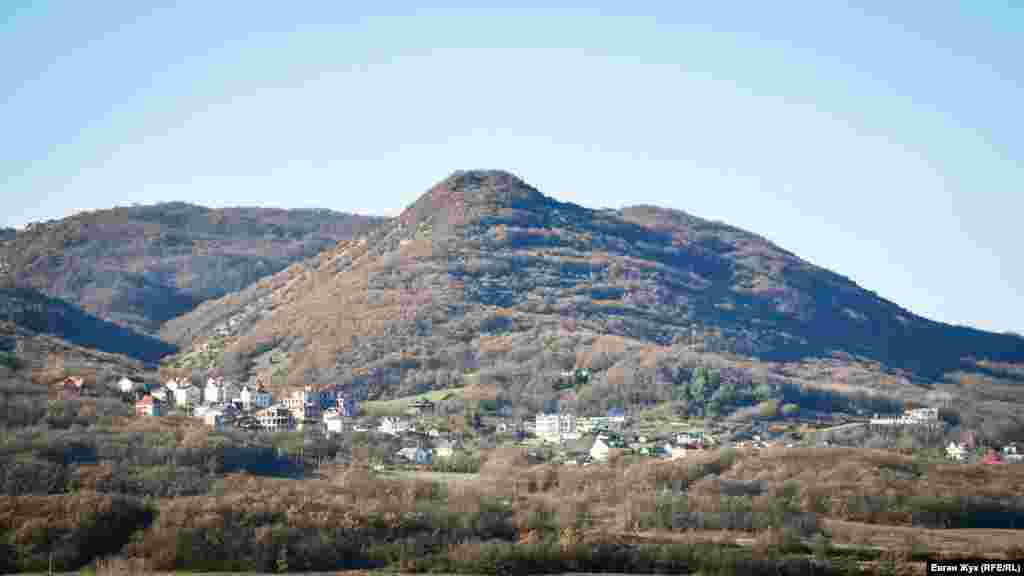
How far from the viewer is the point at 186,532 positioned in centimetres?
4681

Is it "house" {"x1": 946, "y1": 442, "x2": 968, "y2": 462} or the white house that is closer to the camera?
"house" {"x1": 946, "y1": 442, "x2": 968, "y2": 462}

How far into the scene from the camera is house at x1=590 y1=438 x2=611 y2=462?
8563 cm

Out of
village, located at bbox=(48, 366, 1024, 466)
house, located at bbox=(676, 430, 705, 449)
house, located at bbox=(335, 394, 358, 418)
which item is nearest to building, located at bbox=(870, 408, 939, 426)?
village, located at bbox=(48, 366, 1024, 466)

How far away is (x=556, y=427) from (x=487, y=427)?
16.7ft

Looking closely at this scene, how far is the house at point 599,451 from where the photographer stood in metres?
85.6

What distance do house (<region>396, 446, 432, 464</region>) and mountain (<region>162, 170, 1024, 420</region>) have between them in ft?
106

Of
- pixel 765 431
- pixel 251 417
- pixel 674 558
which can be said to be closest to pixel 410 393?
pixel 251 417

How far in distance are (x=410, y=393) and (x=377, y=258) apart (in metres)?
64.0

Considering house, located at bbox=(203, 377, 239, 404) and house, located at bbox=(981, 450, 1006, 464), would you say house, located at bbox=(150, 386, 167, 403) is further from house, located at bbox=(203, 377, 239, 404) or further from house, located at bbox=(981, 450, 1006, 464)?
house, located at bbox=(981, 450, 1006, 464)

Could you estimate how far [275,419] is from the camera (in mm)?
100062

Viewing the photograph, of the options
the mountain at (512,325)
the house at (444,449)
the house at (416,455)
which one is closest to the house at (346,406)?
the mountain at (512,325)

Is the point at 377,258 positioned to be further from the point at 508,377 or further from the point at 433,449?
the point at 433,449

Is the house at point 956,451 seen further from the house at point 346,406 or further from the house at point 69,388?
the house at point 69,388

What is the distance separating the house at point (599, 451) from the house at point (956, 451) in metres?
24.8
